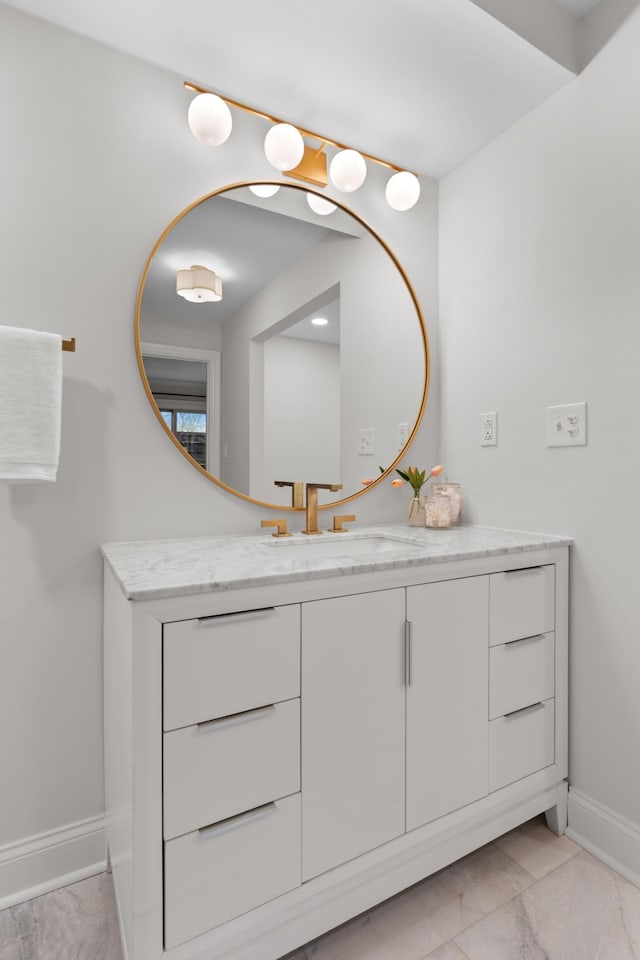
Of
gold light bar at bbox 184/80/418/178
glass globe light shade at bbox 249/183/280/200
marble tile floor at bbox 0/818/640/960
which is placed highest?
gold light bar at bbox 184/80/418/178

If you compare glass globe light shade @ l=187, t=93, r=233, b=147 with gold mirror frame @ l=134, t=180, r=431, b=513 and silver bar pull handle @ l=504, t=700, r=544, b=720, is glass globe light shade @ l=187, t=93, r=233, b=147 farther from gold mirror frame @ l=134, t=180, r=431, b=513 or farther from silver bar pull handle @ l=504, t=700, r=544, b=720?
silver bar pull handle @ l=504, t=700, r=544, b=720

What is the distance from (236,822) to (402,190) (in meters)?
1.95

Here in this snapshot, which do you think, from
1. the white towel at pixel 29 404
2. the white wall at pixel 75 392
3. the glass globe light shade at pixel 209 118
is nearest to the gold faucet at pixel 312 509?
the white wall at pixel 75 392

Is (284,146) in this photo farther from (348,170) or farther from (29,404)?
(29,404)

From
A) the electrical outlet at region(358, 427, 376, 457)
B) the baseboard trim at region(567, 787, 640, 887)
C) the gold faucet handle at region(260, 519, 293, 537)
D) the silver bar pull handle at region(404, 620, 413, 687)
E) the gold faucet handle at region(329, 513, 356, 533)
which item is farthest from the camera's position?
the electrical outlet at region(358, 427, 376, 457)

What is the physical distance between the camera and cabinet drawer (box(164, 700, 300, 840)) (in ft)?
3.08

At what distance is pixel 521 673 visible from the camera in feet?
4.70

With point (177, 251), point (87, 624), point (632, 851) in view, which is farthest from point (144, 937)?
point (177, 251)

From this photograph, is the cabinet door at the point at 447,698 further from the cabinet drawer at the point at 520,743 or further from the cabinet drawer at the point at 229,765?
the cabinet drawer at the point at 229,765

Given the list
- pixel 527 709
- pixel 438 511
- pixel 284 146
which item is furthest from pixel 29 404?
pixel 527 709

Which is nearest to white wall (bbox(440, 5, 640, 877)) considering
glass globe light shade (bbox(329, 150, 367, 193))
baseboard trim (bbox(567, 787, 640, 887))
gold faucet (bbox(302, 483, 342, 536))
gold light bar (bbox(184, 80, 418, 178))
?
baseboard trim (bbox(567, 787, 640, 887))

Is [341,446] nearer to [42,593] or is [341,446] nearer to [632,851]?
[42,593]

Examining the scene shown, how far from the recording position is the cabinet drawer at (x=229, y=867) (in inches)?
37.3

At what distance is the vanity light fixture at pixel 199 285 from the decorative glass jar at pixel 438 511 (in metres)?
0.99
